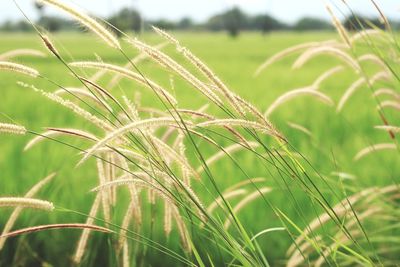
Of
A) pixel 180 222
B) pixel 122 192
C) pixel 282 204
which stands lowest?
pixel 282 204

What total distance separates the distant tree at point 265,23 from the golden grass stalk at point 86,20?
623 mm

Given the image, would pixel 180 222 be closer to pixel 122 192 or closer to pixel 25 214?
pixel 25 214

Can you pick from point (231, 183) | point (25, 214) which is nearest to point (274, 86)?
point (231, 183)

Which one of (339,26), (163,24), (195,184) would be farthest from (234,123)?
(163,24)

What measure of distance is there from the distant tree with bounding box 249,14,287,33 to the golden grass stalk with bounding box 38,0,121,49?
0.62 m

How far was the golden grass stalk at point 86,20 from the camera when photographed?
0.79 metres

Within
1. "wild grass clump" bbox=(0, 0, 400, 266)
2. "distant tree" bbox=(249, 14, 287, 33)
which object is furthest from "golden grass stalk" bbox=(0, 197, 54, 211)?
"distant tree" bbox=(249, 14, 287, 33)

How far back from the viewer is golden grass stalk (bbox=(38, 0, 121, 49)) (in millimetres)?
787

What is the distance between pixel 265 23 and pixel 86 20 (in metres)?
0.81

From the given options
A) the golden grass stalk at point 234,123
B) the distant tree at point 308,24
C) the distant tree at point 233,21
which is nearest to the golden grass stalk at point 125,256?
the golden grass stalk at point 234,123

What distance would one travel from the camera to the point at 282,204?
1.93m

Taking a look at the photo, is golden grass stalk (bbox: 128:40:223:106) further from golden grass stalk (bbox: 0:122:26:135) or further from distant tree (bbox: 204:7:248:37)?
distant tree (bbox: 204:7:248:37)

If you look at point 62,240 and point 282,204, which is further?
point 282,204

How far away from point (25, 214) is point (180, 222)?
32.0 inches
